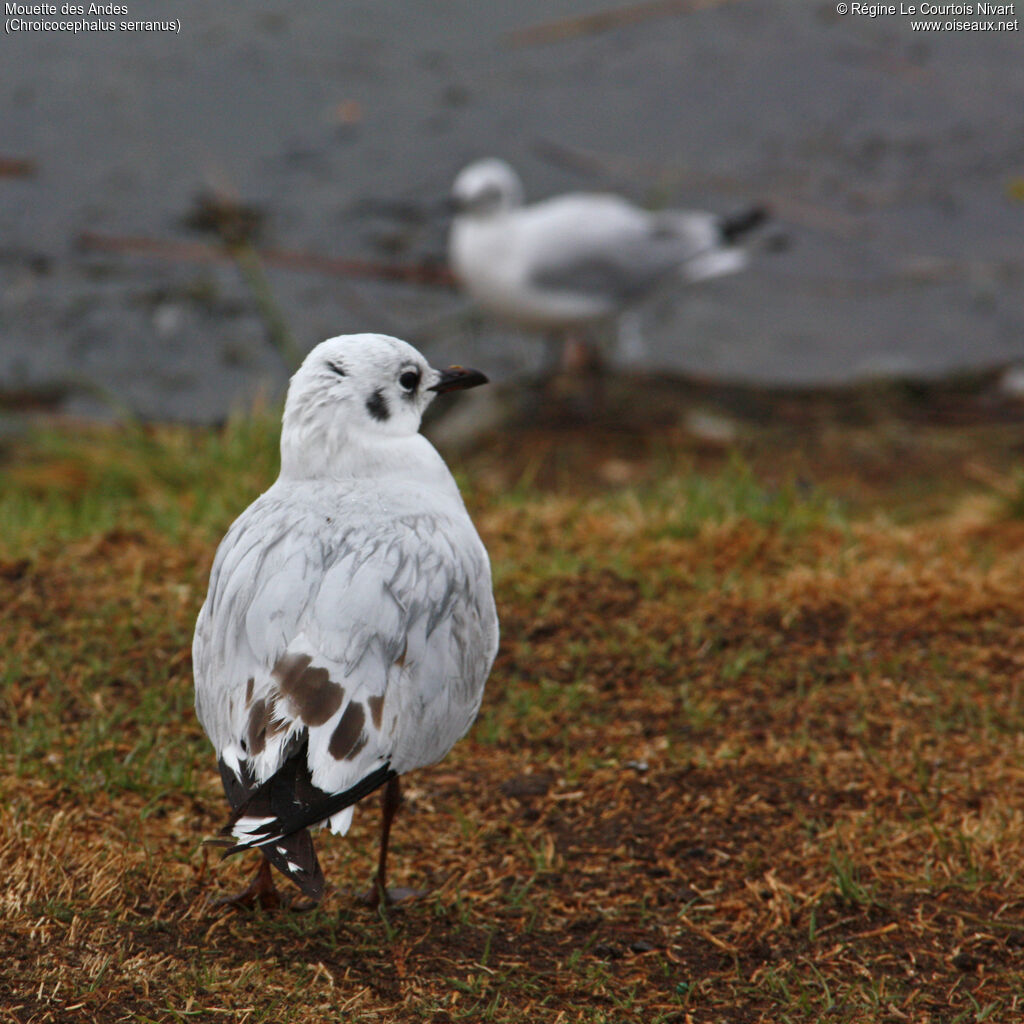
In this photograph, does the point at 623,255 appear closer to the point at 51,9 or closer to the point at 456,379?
the point at 456,379

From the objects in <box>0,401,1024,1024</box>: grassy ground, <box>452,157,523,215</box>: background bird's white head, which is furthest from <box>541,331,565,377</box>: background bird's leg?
<box>0,401,1024,1024</box>: grassy ground

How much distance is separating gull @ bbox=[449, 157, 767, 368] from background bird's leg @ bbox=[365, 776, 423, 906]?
16.5ft

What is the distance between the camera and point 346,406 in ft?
9.96

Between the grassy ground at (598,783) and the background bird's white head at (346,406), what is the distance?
81 centimetres

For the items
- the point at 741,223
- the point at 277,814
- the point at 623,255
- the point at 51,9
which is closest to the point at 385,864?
the point at 277,814

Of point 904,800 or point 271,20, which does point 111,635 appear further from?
point 271,20

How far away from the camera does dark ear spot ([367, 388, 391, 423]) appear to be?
309cm

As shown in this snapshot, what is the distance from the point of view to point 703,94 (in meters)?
9.92

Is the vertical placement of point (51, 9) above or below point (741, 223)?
above

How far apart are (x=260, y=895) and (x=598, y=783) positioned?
93 cm

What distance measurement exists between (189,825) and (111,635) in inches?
36.9

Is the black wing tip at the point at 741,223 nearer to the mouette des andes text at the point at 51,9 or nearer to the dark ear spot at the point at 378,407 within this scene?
the mouette des andes text at the point at 51,9

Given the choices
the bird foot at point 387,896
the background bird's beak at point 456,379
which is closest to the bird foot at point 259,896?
the bird foot at point 387,896

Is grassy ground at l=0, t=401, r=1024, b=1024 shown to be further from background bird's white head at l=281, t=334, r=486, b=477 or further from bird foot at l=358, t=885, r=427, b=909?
background bird's white head at l=281, t=334, r=486, b=477
